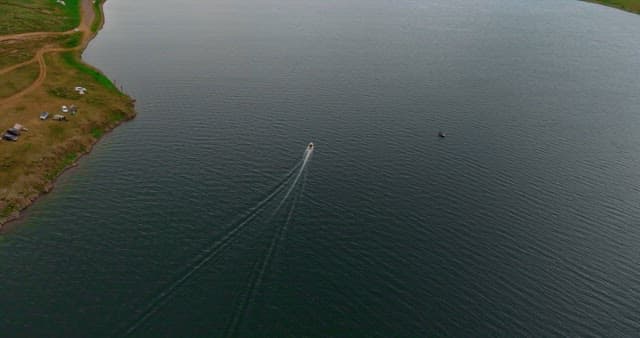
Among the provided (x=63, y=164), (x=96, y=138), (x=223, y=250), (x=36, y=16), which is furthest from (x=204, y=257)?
(x=36, y=16)

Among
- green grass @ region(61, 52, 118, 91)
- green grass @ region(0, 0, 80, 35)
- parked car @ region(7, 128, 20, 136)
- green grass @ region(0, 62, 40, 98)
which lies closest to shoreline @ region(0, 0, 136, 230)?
green grass @ region(61, 52, 118, 91)

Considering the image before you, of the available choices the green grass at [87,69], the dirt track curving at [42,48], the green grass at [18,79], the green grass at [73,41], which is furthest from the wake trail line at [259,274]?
the green grass at [73,41]

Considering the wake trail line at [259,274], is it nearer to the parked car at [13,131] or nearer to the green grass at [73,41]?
the parked car at [13,131]

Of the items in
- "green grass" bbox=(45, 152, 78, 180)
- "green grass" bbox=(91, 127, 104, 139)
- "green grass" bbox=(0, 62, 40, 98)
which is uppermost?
"green grass" bbox=(0, 62, 40, 98)

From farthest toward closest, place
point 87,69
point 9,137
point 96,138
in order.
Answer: point 87,69
point 96,138
point 9,137

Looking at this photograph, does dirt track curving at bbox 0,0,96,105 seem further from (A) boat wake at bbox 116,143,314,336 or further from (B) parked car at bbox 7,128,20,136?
(A) boat wake at bbox 116,143,314,336

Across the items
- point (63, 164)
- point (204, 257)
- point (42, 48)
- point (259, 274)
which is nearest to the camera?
point (259, 274)

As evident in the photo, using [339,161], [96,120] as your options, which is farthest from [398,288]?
[96,120]

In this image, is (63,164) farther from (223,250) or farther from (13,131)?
(223,250)
